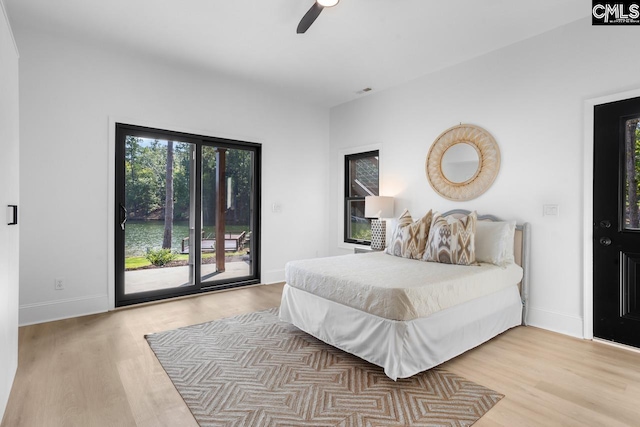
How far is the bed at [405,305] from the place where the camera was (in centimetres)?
217

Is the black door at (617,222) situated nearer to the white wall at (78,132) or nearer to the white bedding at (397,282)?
the white bedding at (397,282)

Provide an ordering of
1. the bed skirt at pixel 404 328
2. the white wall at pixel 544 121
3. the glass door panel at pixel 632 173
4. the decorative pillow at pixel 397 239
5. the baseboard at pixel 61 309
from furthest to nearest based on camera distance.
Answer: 1. the decorative pillow at pixel 397 239
2. the baseboard at pixel 61 309
3. the white wall at pixel 544 121
4. the glass door panel at pixel 632 173
5. the bed skirt at pixel 404 328

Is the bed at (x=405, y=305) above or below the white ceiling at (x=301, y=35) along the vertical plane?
below

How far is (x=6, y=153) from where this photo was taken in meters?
1.80

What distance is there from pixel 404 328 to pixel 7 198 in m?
2.38

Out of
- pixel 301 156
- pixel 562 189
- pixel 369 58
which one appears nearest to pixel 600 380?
pixel 562 189

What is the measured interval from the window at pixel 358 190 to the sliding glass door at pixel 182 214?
56.0 inches

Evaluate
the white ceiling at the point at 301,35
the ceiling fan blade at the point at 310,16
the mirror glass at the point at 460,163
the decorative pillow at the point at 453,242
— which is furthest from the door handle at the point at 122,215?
the mirror glass at the point at 460,163

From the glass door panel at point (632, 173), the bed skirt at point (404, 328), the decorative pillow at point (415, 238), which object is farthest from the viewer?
the decorative pillow at point (415, 238)

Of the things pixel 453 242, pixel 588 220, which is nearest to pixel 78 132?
pixel 453 242

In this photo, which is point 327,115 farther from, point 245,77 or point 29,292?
point 29,292

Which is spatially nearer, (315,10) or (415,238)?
(315,10)

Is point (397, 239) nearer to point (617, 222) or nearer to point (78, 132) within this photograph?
point (617, 222)

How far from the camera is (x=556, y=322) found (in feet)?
10.1
